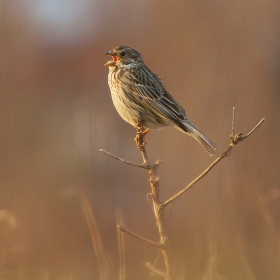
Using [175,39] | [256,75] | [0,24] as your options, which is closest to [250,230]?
[256,75]

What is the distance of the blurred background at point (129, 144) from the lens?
17.2ft

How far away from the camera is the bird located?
4.54 m

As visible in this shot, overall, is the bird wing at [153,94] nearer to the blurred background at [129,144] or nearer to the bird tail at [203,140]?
the bird tail at [203,140]

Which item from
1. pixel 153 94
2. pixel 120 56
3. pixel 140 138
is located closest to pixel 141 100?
pixel 153 94

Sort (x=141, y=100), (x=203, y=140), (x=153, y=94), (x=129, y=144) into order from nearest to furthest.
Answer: (x=203, y=140) → (x=141, y=100) → (x=153, y=94) → (x=129, y=144)

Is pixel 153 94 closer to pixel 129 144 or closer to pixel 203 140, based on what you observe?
pixel 203 140

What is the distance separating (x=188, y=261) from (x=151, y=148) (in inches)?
124

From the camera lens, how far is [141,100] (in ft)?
15.1

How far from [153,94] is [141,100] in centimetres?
17

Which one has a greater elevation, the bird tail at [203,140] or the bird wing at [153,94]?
the bird wing at [153,94]

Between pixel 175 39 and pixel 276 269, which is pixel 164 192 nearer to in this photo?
pixel 276 269

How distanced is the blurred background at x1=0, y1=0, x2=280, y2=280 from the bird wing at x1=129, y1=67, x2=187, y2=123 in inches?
32.9

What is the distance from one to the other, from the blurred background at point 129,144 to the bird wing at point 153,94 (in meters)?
0.84

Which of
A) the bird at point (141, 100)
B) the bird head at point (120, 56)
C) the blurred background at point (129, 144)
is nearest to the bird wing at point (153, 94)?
the bird at point (141, 100)
